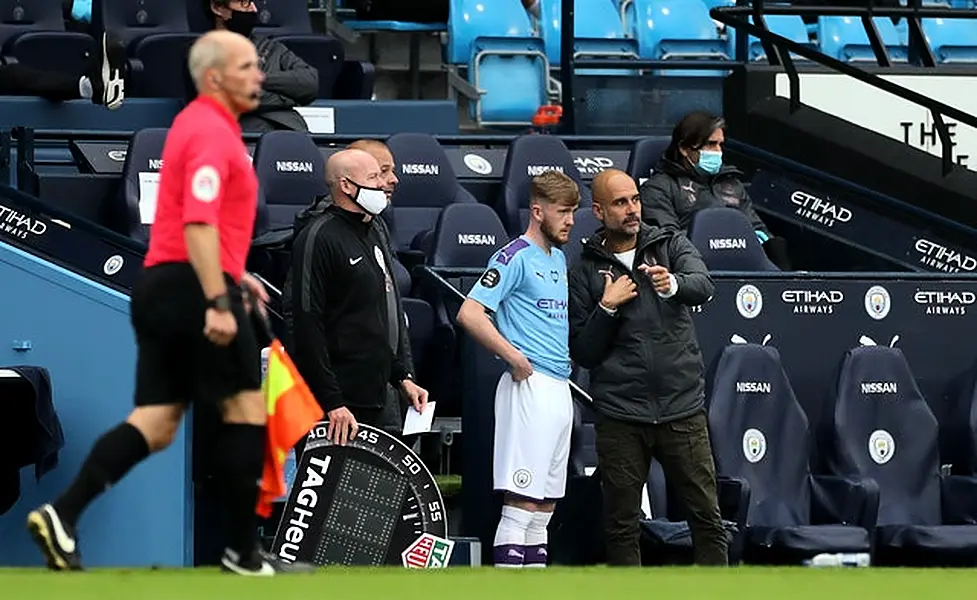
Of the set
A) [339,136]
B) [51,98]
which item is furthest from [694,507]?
[51,98]

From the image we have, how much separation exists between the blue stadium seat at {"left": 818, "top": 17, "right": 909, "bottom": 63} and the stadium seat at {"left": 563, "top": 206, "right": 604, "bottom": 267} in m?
6.88

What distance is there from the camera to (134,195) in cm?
1258

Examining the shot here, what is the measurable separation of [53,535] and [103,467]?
0.26m

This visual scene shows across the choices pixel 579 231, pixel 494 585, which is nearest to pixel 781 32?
pixel 579 231

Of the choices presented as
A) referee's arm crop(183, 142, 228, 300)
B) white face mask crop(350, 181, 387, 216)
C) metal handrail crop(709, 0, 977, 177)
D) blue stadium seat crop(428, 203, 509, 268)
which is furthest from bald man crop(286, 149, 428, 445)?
metal handrail crop(709, 0, 977, 177)

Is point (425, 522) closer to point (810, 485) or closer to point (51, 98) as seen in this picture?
point (810, 485)

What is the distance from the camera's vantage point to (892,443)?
1176 cm

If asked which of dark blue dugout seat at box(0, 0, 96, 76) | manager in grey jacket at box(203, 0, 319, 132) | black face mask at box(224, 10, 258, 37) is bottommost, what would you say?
manager in grey jacket at box(203, 0, 319, 132)

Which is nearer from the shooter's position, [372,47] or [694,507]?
[694,507]

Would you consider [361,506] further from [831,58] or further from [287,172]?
[831,58]

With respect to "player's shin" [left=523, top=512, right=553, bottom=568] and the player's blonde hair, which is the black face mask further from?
"player's shin" [left=523, top=512, right=553, bottom=568]

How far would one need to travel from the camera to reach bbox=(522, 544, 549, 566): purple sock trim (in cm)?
1034

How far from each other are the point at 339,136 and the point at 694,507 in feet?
14.7

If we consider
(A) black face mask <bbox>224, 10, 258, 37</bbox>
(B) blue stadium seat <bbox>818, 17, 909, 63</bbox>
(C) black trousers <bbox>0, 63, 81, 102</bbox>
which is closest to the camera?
(A) black face mask <bbox>224, 10, 258, 37</bbox>
